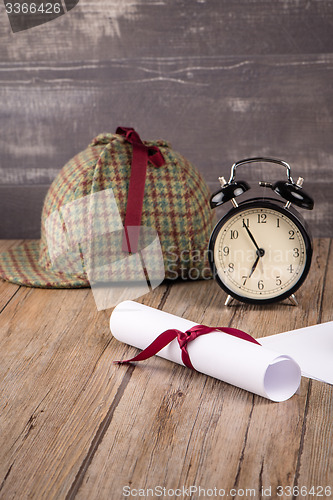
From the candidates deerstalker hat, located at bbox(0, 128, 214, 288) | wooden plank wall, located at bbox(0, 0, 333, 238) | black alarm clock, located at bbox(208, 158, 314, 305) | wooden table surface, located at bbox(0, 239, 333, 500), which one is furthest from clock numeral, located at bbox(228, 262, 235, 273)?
wooden plank wall, located at bbox(0, 0, 333, 238)

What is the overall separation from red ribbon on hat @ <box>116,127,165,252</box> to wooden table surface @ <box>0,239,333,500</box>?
10.9 inches

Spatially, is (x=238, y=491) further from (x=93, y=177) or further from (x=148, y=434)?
(x=93, y=177)

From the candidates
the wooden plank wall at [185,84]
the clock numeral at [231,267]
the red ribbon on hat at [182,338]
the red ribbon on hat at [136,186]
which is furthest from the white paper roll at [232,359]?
the wooden plank wall at [185,84]

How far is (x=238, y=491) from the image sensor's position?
866 mm

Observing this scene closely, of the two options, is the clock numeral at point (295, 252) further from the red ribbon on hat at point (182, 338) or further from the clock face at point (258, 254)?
the red ribbon on hat at point (182, 338)

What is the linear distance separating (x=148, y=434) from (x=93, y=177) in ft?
2.69

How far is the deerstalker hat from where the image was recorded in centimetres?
164

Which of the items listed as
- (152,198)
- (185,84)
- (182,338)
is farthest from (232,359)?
(185,84)

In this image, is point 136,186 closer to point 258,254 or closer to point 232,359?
point 258,254

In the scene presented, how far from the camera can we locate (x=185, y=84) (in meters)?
Answer: 2.11

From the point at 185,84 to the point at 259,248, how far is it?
2.85 feet

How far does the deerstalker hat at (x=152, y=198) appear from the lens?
164 cm

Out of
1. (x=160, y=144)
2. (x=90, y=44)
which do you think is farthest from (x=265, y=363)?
(x=90, y=44)

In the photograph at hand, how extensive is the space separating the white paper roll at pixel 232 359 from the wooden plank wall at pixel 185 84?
1053mm
